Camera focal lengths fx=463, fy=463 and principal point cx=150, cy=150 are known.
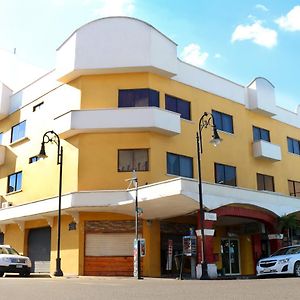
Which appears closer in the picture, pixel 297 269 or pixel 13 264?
pixel 297 269

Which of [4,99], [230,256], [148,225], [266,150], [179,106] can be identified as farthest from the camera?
[4,99]

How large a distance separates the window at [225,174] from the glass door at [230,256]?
379 centimetres

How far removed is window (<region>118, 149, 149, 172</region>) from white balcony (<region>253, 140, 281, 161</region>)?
9968 millimetres

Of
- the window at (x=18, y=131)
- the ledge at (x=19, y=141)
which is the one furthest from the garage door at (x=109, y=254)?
the window at (x=18, y=131)

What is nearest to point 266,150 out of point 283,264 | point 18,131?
point 283,264

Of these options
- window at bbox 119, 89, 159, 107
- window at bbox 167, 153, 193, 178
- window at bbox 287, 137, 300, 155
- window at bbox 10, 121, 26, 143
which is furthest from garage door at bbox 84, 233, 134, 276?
window at bbox 287, 137, 300, 155

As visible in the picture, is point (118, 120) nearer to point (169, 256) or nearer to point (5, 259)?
point (169, 256)

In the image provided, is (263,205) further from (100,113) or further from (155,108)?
(100,113)

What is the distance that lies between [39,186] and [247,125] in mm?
15203

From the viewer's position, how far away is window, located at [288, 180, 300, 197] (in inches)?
1420

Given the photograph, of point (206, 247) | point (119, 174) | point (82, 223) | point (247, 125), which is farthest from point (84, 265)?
point (247, 125)

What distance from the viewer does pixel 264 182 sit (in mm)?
33781

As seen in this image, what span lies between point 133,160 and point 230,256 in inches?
367

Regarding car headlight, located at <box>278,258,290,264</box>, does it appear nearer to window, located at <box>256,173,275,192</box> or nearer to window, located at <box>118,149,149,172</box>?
window, located at <box>118,149,149,172</box>
